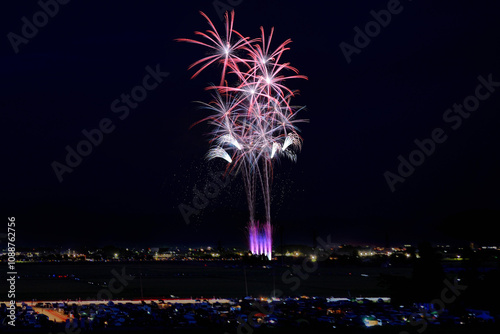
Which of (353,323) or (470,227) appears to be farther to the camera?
(353,323)

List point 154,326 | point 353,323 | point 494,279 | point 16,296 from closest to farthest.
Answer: point 494,279, point 154,326, point 353,323, point 16,296

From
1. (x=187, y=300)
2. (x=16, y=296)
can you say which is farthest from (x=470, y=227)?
(x=16, y=296)

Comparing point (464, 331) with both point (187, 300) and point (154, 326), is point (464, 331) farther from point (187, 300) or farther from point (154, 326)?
point (187, 300)

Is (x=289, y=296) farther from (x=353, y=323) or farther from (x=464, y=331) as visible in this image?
(x=464, y=331)

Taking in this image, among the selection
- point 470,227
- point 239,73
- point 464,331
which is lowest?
point 464,331

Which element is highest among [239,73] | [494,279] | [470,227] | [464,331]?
[239,73]

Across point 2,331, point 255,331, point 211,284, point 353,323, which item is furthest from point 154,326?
point 211,284

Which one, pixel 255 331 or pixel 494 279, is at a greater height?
pixel 494 279

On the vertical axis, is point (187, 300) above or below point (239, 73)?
below

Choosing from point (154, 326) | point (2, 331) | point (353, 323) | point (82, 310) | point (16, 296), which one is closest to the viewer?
point (2, 331)
